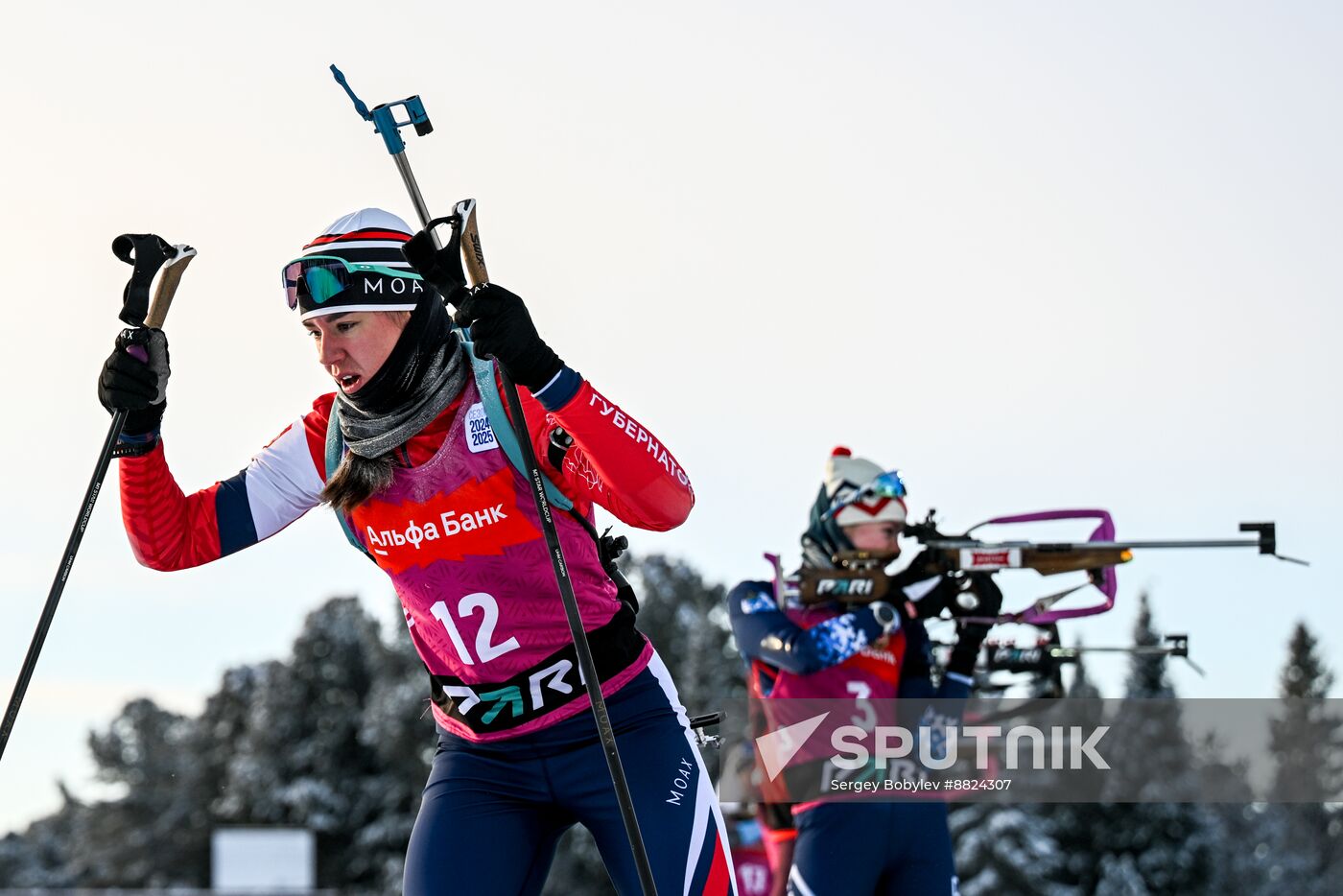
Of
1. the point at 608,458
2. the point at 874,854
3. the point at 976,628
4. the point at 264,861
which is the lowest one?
the point at 264,861

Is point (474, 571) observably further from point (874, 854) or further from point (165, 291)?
point (874, 854)

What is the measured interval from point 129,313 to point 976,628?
500cm

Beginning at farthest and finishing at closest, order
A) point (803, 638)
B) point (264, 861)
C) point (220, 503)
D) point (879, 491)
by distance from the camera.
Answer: point (264, 861) → point (879, 491) → point (803, 638) → point (220, 503)

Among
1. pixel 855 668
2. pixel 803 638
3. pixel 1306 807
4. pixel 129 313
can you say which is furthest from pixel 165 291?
pixel 1306 807

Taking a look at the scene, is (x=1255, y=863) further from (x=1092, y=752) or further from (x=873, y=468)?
(x=873, y=468)

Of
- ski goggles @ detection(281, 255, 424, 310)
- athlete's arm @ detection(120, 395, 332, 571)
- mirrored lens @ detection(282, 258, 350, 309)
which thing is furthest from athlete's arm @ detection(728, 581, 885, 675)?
mirrored lens @ detection(282, 258, 350, 309)

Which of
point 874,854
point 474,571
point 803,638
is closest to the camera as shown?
point 474,571

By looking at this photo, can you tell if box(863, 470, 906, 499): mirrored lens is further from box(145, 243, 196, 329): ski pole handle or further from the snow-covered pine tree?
the snow-covered pine tree

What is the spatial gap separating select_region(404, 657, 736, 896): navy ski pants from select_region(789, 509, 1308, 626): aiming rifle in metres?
3.61

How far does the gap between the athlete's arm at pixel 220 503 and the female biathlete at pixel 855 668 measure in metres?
3.49

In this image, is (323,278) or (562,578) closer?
(562,578)

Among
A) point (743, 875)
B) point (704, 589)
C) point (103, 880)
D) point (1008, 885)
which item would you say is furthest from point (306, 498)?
point (103, 880)

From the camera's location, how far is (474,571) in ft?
15.4

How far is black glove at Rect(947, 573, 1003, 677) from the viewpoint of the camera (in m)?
8.80
